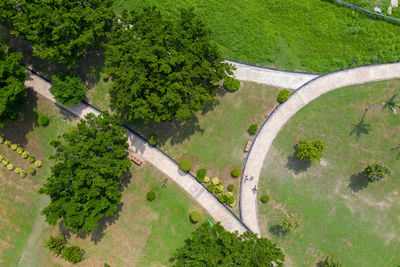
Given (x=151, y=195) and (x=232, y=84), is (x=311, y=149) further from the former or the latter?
(x=151, y=195)

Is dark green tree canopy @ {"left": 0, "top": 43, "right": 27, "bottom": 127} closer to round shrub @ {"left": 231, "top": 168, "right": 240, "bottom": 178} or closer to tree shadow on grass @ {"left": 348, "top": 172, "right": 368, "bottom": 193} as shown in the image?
round shrub @ {"left": 231, "top": 168, "right": 240, "bottom": 178}

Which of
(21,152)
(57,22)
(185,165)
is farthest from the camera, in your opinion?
(21,152)

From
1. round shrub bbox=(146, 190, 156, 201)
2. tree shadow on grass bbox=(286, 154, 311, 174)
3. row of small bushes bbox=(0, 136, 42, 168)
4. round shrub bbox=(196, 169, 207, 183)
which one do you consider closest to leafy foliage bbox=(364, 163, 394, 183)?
tree shadow on grass bbox=(286, 154, 311, 174)

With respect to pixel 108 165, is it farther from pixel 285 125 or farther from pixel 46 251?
pixel 285 125

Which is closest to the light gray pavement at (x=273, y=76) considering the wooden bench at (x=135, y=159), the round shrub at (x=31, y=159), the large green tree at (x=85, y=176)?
the wooden bench at (x=135, y=159)

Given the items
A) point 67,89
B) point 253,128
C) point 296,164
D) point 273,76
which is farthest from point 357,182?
point 67,89

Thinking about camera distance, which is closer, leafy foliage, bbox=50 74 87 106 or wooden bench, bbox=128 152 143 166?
leafy foliage, bbox=50 74 87 106
